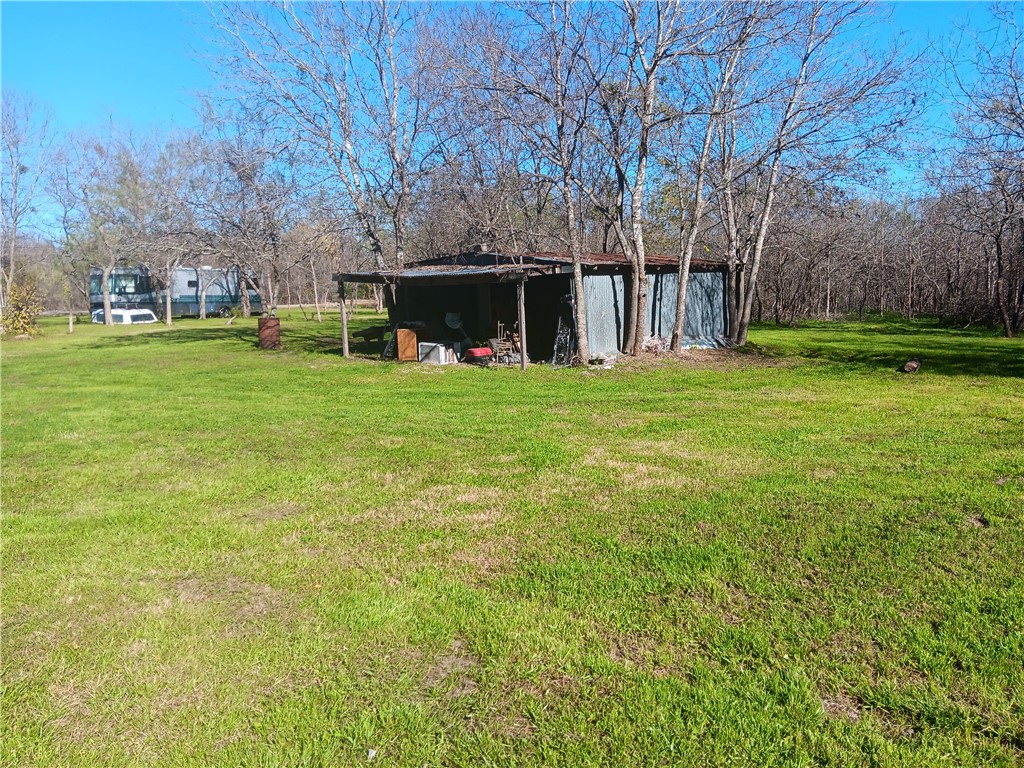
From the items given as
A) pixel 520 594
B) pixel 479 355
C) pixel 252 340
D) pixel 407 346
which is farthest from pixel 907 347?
pixel 252 340

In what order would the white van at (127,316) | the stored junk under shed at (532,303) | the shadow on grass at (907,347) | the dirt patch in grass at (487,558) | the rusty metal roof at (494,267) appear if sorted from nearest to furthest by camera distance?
the dirt patch in grass at (487,558) < the shadow on grass at (907,347) < the rusty metal roof at (494,267) < the stored junk under shed at (532,303) < the white van at (127,316)

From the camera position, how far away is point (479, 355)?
44.9 feet

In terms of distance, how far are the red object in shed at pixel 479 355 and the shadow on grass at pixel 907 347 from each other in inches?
258

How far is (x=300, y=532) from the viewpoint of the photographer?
4.18 metres

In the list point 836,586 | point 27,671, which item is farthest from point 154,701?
point 836,586

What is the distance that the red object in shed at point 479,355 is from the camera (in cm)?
1374

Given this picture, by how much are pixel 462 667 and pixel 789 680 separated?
4.21ft

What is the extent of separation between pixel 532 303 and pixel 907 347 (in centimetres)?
881

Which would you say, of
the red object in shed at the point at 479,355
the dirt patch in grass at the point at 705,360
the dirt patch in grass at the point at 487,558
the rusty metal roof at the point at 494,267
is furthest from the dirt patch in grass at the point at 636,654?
the red object in shed at the point at 479,355

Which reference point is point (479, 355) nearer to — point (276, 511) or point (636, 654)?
point (276, 511)

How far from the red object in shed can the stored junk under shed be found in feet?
0.29

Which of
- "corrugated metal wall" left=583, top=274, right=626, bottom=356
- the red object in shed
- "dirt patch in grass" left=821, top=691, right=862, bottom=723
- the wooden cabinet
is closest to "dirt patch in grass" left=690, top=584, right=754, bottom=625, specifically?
"dirt patch in grass" left=821, top=691, right=862, bottom=723

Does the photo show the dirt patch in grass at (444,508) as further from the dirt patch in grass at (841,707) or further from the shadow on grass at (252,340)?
the shadow on grass at (252,340)

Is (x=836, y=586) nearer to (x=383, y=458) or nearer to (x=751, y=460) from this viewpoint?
(x=751, y=460)
